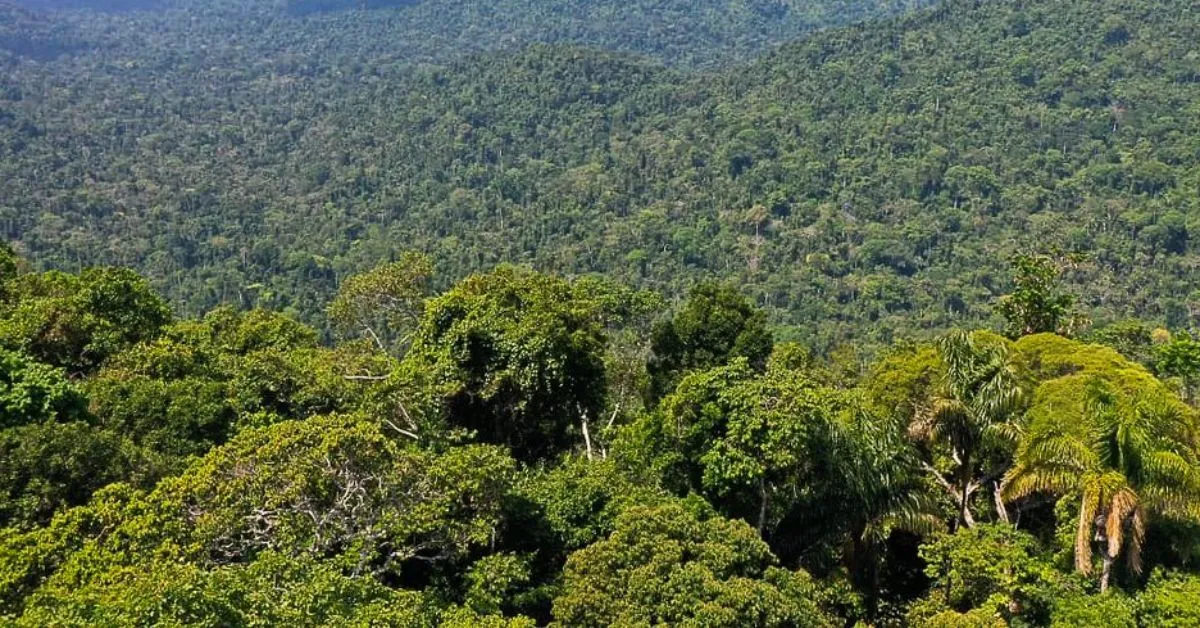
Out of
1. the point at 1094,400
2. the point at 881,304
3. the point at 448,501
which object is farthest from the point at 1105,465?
the point at 881,304

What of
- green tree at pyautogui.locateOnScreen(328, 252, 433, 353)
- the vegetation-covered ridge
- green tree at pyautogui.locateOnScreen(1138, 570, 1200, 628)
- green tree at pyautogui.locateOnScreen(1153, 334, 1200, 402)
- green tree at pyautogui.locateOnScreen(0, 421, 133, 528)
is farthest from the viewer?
green tree at pyautogui.locateOnScreen(1153, 334, 1200, 402)

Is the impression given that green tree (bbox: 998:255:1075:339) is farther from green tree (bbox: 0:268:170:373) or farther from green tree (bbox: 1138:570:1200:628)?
green tree (bbox: 0:268:170:373)

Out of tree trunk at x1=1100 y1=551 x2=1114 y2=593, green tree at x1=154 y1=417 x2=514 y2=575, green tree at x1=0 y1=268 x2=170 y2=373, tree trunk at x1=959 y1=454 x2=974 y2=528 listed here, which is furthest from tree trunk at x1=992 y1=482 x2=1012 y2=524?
green tree at x1=0 y1=268 x2=170 y2=373

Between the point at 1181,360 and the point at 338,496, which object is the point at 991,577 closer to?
the point at 338,496

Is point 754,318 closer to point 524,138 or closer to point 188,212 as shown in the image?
point 188,212

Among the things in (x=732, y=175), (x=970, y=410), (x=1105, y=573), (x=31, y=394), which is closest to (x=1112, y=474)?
(x=1105, y=573)

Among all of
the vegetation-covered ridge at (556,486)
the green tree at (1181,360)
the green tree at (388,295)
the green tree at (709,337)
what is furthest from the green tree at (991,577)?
the green tree at (1181,360)
